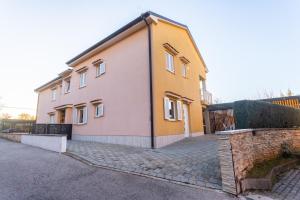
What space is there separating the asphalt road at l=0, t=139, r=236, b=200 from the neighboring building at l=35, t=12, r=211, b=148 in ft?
13.3

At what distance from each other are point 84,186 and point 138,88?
241 inches

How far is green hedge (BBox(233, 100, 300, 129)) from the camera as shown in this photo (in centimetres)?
537

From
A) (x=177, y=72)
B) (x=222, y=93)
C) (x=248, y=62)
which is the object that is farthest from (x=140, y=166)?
(x=222, y=93)

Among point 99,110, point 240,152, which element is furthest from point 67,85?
point 240,152

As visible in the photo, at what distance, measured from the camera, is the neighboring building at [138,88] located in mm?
8742

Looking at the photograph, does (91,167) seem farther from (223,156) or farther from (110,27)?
(110,27)

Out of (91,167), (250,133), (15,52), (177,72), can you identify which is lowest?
(91,167)

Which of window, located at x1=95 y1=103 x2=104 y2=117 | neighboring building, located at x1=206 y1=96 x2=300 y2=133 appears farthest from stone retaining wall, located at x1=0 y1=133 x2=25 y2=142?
neighboring building, located at x1=206 y1=96 x2=300 y2=133

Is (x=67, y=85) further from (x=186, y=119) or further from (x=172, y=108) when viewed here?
(x=186, y=119)

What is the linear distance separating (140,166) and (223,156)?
2597 millimetres

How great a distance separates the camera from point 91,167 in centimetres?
515

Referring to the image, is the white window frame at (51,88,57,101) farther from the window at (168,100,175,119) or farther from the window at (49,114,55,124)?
the window at (168,100,175,119)

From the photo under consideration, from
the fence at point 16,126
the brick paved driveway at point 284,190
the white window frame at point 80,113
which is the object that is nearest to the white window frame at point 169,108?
the brick paved driveway at point 284,190

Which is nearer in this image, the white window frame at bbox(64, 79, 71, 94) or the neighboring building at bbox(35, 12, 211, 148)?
the neighboring building at bbox(35, 12, 211, 148)
